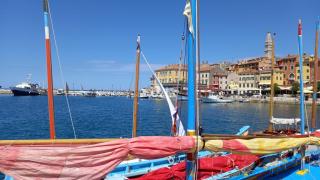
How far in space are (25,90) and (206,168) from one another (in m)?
185

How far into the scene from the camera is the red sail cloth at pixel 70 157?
19.5 feet

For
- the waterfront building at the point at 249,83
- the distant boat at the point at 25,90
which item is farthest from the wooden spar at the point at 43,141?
the distant boat at the point at 25,90

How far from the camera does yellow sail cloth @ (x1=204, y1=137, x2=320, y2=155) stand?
766 centimetres

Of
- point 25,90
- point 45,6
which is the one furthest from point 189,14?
point 25,90

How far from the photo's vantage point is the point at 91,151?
628 centimetres

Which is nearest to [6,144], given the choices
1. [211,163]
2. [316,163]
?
[211,163]

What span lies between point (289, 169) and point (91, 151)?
33.9 ft

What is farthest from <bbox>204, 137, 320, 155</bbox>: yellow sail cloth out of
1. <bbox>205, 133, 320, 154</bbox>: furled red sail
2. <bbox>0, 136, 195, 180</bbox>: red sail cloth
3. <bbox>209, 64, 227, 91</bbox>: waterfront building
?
<bbox>209, 64, 227, 91</bbox>: waterfront building

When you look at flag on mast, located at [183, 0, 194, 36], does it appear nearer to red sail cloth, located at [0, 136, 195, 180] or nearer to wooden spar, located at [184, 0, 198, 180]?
wooden spar, located at [184, 0, 198, 180]

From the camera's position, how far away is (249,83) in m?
158

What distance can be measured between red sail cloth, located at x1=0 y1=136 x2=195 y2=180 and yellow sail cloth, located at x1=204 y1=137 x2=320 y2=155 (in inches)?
61.6

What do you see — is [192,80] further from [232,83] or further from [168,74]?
[168,74]

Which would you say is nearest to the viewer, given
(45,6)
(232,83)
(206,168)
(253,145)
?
(253,145)

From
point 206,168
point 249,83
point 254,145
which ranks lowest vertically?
point 206,168
